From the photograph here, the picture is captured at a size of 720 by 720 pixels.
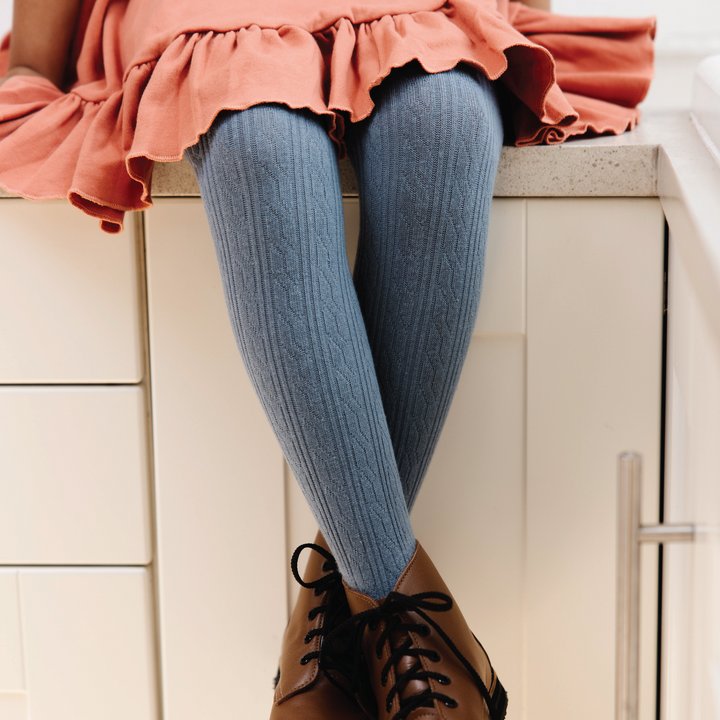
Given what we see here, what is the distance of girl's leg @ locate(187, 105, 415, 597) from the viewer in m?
0.43

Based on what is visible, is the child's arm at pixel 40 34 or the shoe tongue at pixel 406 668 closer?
the shoe tongue at pixel 406 668

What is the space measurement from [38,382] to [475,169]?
1.33ft

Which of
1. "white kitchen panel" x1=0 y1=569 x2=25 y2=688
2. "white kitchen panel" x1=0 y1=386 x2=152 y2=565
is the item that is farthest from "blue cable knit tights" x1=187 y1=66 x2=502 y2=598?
"white kitchen panel" x1=0 y1=569 x2=25 y2=688

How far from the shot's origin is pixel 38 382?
0.60 meters

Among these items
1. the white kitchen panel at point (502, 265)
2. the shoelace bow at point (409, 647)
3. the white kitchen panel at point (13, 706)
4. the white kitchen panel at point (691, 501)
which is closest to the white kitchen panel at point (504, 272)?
the white kitchen panel at point (502, 265)

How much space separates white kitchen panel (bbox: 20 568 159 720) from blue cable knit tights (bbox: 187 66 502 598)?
0.84 feet

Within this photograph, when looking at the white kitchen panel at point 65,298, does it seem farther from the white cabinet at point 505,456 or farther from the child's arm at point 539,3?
the child's arm at point 539,3

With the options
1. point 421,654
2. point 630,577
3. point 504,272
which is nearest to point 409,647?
point 421,654

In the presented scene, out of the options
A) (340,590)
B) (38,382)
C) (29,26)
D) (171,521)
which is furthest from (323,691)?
(29,26)

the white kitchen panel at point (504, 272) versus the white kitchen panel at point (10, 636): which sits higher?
the white kitchen panel at point (504, 272)

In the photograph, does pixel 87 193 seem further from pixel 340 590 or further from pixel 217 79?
pixel 340 590

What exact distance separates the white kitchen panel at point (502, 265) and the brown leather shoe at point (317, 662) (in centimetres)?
23

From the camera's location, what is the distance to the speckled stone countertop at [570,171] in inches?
21.3

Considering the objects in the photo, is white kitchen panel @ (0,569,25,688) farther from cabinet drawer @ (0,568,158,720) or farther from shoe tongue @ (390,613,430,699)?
shoe tongue @ (390,613,430,699)
